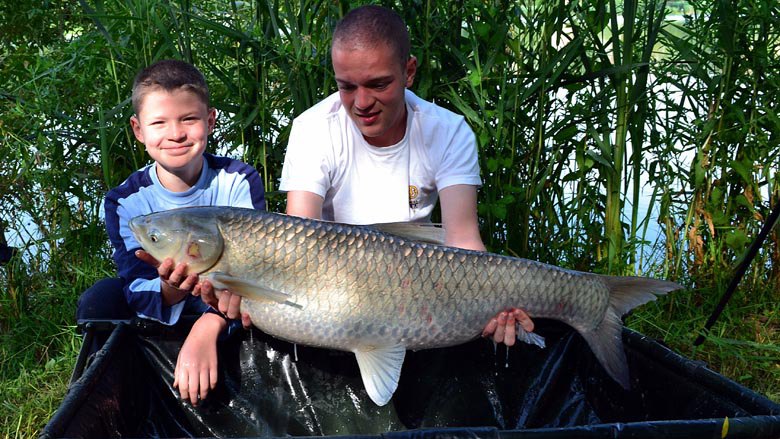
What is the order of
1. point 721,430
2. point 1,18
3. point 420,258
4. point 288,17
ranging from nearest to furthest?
point 721,430 → point 420,258 → point 288,17 → point 1,18

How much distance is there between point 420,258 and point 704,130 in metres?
1.34

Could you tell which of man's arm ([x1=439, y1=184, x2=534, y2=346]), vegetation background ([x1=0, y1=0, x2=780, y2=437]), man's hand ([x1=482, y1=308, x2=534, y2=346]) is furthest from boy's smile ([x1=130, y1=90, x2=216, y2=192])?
man's hand ([x1=482, y1=308, x2=534, y2=346])

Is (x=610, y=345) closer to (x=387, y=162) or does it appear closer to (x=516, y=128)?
(x=387, y=162)

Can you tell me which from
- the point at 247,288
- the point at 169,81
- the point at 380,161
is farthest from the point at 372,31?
the point at 247,288

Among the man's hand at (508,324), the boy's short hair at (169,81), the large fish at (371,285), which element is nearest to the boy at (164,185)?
the boy's short hair at (169,81)

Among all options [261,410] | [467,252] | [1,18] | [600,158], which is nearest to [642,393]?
[467,252]

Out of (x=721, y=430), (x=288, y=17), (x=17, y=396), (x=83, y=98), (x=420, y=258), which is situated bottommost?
(x=17, y=396)

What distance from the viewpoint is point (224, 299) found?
59.0 inches

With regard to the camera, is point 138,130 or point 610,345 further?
point 138,130

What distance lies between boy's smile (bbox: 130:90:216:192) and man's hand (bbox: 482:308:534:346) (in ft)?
2.39

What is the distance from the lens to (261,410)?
1.69 meters

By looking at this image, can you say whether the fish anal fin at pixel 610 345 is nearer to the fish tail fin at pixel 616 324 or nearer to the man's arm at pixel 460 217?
the fish tail fin at pixel 616 324

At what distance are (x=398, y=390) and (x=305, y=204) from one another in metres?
0.49

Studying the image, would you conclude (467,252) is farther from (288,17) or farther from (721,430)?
(288,17)
